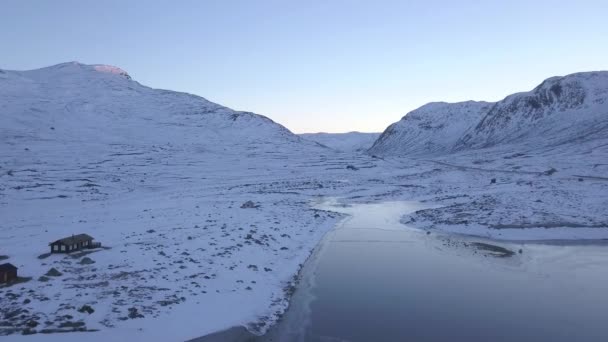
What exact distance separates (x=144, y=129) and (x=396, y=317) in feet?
502

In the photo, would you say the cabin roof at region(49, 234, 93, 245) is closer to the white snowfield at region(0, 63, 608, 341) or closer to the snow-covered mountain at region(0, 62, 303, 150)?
the white snowfield at region(0, 63, 608, 341)

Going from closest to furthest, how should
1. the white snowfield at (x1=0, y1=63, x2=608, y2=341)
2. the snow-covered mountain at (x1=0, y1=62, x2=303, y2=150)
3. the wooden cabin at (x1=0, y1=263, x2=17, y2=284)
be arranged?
the white snowfield at (x1=0, y1=63, x2=608, y2=341) < the wooden cabin at (x1=0, y1=263, x2=17, y2=284) < the snow-covered mountain at (x1=0, y1=62, x2=303, y2=150)

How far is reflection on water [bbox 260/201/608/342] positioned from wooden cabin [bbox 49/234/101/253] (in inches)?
515

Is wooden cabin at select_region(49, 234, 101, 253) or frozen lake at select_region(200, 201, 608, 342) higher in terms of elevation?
wooden cabin at select_region(49, 234, 101, 253)

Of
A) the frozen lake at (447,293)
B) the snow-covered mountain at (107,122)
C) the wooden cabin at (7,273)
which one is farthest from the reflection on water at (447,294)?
the snow-covered mountain at (107,122)

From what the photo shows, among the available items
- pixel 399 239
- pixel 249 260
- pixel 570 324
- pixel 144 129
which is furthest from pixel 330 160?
pixel 570 324

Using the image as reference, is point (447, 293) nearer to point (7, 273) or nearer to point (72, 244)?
point (7, 273)

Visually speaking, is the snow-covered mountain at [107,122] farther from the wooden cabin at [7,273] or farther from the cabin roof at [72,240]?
the wooden cabin at [7,273]

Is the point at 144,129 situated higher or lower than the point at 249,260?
higher

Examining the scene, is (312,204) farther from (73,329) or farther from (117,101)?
(117,101)

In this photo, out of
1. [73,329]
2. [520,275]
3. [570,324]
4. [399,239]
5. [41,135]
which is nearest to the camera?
[73,329]

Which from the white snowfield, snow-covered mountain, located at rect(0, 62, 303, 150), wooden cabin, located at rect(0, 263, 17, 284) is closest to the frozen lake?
the white snowfield

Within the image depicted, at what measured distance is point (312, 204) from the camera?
61.7 m

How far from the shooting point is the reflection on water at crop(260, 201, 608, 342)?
56.4ft
